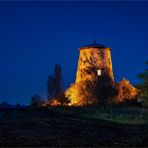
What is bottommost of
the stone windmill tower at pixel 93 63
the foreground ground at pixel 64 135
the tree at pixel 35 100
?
the foreground ground at pixel 64 135

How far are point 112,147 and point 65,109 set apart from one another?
2825 centimetres

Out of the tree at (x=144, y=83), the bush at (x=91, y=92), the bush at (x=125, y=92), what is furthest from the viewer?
the bush at (x=125, y=92)

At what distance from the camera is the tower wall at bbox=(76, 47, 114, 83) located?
6130 cm

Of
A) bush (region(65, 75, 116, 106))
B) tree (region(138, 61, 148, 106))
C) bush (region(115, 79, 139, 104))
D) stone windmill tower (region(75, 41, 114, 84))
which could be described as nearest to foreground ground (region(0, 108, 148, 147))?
tree (region(138, 61, 148, 106))

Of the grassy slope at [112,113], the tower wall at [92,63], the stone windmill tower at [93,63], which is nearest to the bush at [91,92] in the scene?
the stone windmill tower at [93,63]

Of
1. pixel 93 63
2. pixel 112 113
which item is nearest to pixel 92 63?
pixel 93 63

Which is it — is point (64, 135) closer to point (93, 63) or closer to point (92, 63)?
point (92, 63)

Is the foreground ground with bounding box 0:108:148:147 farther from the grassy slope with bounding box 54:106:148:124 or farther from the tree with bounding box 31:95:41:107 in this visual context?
the tree with bounding box 31:95:41:107

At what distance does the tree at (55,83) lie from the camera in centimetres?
6266

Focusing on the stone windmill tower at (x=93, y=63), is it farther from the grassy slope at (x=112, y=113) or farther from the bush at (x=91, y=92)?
the grassy slope at (x=112, y=113)

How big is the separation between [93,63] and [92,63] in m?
0.16

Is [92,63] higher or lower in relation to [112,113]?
higher

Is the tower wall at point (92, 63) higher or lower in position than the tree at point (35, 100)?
higher

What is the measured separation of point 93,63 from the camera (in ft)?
202
